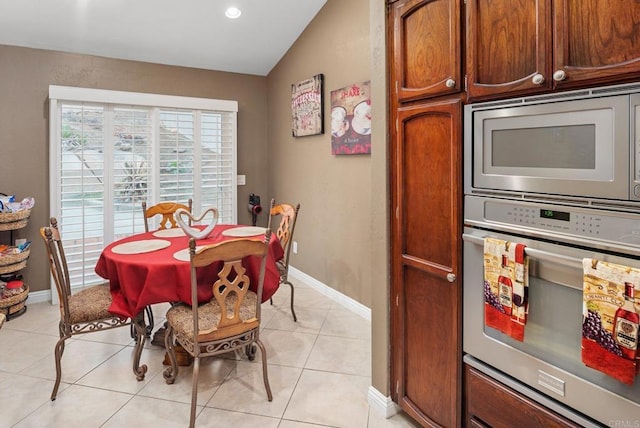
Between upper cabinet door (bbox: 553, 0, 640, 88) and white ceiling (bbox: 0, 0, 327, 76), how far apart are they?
117 inches

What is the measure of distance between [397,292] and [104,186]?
131 inches

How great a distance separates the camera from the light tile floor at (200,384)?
2094mm

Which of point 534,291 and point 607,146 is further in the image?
point 534,291

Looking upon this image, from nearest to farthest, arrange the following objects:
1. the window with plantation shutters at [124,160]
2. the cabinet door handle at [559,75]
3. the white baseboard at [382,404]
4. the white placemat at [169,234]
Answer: the cabinet door handle at [559,75], the white baseboard at [382,404], the white placemat at [169,234], the window with plantation shutters at [124,160]

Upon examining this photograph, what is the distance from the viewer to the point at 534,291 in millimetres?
1365

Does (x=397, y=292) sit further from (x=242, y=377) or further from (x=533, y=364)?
(x=242, y=377)

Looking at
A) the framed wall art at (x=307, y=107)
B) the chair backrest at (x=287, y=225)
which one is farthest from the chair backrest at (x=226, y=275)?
the framed wall art at (x=307, y=107)

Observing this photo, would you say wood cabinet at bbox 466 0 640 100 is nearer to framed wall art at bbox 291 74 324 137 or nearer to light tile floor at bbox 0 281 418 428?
light tile floor at bbox 0 281 418 428

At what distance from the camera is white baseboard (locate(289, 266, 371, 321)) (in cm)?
348

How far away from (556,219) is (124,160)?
3997mm

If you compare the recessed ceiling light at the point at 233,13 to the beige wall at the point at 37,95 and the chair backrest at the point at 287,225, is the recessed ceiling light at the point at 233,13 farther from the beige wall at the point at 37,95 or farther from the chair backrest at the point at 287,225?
the chair backrest at the point at 287,225

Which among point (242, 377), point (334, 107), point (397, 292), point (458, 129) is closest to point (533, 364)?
point (397, 292)

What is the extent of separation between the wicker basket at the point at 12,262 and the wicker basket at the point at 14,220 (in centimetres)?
24

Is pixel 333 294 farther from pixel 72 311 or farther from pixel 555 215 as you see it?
pixel 555 215
